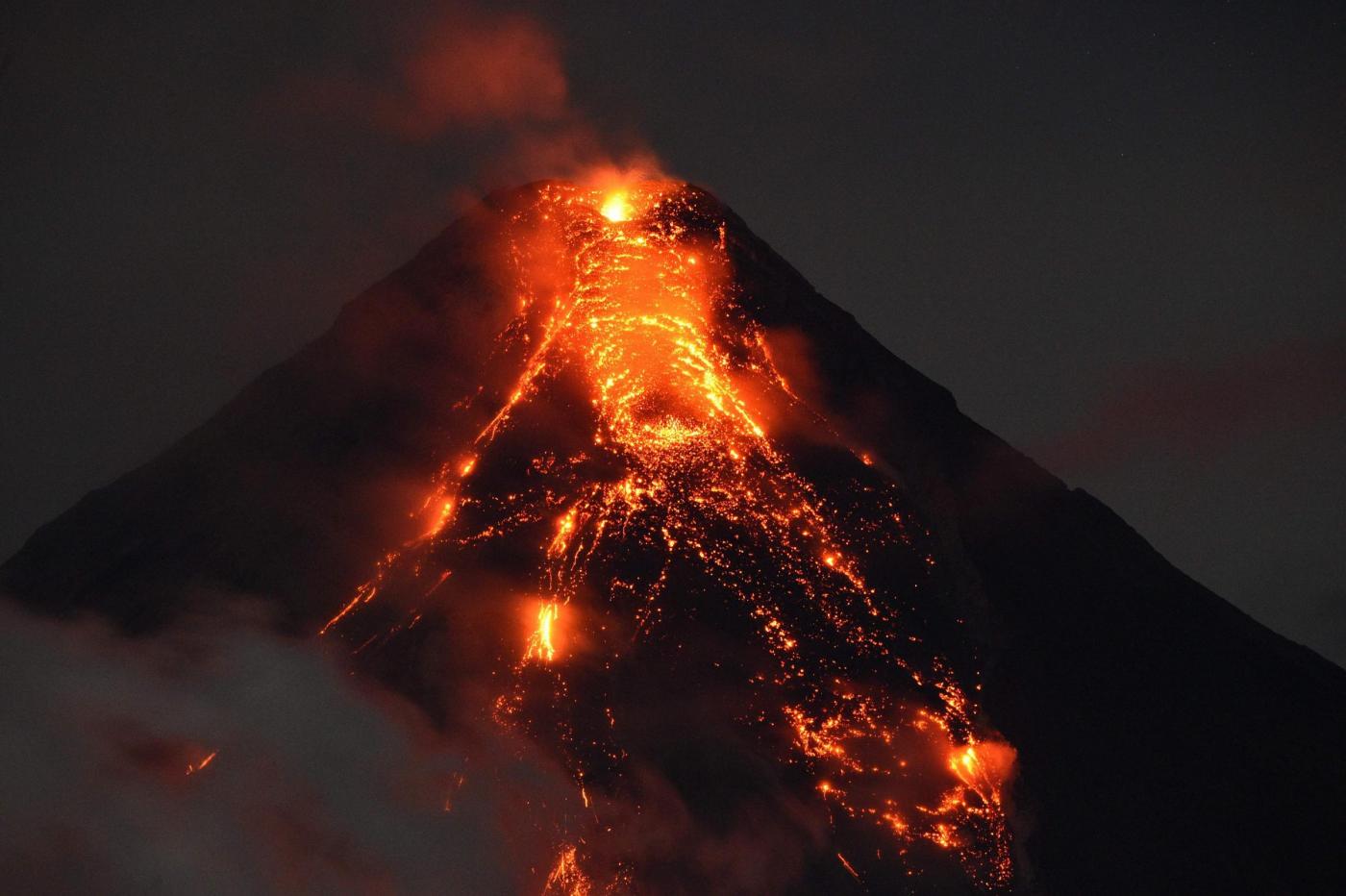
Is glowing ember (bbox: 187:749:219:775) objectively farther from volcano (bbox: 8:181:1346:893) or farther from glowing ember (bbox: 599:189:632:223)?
glowing ember (bbox: 599:189:632:223)

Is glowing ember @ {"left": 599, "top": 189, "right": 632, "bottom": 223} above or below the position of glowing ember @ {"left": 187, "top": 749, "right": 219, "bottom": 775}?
above

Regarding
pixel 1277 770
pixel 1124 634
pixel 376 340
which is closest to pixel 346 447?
pixel 376 340

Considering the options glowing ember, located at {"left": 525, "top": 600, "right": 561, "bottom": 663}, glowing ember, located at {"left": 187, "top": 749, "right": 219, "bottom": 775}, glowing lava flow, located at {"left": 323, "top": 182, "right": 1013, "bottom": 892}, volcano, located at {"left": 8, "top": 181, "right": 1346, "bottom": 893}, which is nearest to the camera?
glowing ember, located at {"left": 187, "top": 749, "right": 219, "bottom": 775}

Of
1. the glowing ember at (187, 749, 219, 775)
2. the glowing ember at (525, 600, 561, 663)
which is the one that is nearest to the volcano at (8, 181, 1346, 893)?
the glowing ember at (525, 600, 561, 663)

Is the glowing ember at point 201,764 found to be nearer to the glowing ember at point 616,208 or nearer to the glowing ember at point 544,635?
the glowing ember at point 544,635

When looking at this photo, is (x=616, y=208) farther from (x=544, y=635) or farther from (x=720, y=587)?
(x=544, y=635)

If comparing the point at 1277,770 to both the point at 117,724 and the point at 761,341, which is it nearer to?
the point at 761,341

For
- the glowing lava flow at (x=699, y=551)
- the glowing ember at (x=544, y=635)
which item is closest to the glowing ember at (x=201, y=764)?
the glowing lava flow at (x=699, y=551)
